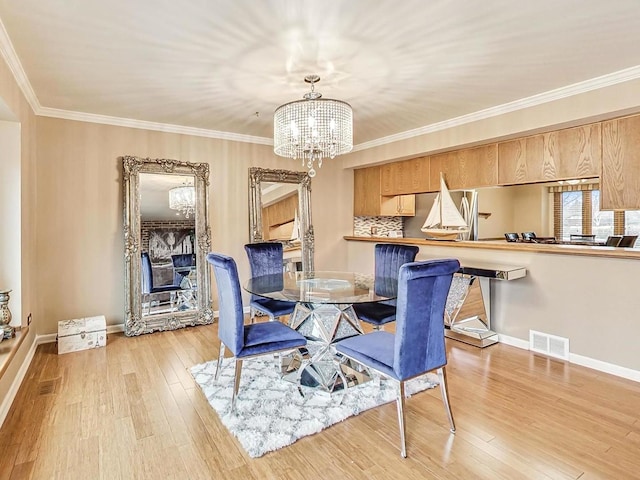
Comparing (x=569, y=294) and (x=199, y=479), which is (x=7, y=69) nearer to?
(x=199, y=479)

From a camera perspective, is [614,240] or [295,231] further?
[295,231]

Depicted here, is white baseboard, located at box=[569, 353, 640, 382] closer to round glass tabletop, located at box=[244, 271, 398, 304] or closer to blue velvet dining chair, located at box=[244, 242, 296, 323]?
round glass tabletop, located at box=[244, 271, 398, 304]

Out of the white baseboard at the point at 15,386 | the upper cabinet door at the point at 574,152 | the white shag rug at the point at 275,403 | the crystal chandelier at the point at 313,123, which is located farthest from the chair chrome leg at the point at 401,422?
the upper cabinet door at the point at 574,152

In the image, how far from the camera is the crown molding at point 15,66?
2223 mm

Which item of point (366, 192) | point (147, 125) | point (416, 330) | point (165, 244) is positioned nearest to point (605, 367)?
point (416, 330)

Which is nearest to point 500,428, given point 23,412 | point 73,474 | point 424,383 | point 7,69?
point 424,383

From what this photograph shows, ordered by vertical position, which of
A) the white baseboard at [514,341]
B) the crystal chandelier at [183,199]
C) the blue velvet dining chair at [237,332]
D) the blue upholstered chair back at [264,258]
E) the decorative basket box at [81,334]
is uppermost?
the crystal chandelier at [183,199]

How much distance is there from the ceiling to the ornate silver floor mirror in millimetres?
870

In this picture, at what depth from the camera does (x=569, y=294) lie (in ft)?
10.9

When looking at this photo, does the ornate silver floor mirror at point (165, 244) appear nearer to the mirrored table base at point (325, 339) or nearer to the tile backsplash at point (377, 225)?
the mirrored table base at point (325, 339)

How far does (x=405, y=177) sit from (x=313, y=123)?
2.57 metres

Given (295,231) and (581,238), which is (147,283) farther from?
(581,238)

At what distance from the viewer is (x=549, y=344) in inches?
136

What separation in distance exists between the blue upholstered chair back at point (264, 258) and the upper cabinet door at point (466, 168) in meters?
2.15
